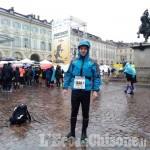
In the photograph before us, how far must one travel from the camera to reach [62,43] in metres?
26.5

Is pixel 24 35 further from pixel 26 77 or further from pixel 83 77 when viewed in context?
pixel 83 77

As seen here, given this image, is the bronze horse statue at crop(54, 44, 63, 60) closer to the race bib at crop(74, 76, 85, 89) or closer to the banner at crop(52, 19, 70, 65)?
the banner at crop(52, 19, 70, 65)

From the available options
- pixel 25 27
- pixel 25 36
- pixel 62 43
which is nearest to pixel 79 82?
pixel 62 43

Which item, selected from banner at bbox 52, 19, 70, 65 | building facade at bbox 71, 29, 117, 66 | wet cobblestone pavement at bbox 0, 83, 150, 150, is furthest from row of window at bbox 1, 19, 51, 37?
wet cobblestone pavement at bbox 0, 83, 150, 150

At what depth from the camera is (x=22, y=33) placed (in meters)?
63.4

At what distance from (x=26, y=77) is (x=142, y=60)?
33.4 feet

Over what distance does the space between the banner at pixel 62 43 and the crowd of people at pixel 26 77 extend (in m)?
3.72

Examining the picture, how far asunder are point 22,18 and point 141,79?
45317mm

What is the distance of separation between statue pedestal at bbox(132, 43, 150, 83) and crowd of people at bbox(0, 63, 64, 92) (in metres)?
6.91

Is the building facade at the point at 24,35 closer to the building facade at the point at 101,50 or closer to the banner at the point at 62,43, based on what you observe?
the building facade at the point at 101,50

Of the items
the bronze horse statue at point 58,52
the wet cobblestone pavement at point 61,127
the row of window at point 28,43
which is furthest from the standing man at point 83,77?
the row of window at point 28,43

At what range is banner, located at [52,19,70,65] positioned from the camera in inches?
1022

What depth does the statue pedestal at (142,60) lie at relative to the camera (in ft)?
76.4

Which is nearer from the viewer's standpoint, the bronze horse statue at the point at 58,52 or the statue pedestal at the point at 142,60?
the statue pedestal at the point at 142,60
